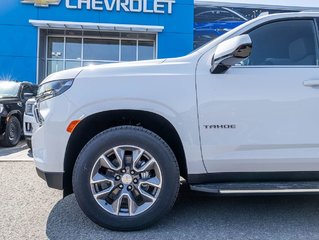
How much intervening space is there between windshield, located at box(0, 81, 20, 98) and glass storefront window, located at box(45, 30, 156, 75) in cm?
779

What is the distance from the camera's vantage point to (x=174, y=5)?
17469mm

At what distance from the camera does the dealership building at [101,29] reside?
17.0m

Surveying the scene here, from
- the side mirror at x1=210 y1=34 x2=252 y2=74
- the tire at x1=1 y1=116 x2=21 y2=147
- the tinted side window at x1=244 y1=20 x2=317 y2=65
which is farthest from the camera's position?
the tire at x1=1 y1=116 x2=21 y2=147

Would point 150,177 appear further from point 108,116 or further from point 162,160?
point 108,116

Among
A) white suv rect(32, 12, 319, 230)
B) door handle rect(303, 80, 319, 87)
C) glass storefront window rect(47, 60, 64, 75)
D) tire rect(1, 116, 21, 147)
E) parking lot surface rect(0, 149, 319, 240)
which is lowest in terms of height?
parking lot surface rect(0, 149, 319, 240)

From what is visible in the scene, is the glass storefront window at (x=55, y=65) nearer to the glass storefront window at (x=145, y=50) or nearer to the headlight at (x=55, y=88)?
Answer: the glass storefront window at (x=145, y=50)

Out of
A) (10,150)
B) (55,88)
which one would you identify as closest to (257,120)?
(55,88)

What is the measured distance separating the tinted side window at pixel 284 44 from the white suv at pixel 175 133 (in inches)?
5.9

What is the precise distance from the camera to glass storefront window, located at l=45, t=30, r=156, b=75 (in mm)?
17938

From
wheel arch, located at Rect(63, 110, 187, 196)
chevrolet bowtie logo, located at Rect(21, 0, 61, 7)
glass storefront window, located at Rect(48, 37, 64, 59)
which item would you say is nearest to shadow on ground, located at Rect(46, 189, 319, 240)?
wheel arch, located at Rect(63, 110, 187, 196)

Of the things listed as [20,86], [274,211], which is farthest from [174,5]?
[274,211]

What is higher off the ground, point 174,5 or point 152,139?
point 174,5

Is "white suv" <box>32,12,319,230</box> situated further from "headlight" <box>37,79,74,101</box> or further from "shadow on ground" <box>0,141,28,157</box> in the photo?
"shadow on ground" <box>0,141,28,157</box>

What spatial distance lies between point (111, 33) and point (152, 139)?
48.9 feet
